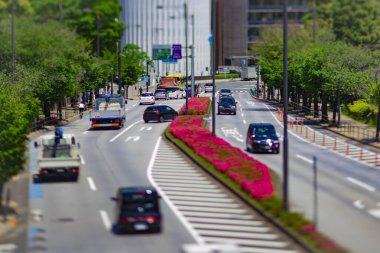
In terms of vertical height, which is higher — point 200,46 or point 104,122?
point 200,46

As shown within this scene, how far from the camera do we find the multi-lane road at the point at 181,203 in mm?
30625

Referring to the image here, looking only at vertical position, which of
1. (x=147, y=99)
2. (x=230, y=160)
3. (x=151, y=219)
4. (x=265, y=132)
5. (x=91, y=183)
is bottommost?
(x=91, y=183)

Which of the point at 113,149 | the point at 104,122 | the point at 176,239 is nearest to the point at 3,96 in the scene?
the point at 113,149

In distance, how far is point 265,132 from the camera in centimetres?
5856

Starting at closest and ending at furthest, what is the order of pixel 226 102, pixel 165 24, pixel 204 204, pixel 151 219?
pixel 151 219 → pixel 204 204 → pixel 226 102 → pixel 165 24

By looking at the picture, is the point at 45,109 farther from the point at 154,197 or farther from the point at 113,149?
the point at 154,197

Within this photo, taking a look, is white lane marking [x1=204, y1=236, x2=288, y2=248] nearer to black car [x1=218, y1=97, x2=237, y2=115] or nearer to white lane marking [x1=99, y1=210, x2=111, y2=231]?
white lane marking [x1=99, y1=210, x2=111, y2=231]

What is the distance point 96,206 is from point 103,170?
11.1 metres

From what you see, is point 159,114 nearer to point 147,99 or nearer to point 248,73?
point 147,99

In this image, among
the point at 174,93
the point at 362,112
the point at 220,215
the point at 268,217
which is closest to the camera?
the point at 268,217

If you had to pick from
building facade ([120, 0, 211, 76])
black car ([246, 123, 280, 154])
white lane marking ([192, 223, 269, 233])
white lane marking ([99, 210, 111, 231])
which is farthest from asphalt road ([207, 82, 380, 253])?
building facade ([120, 0, 211, 76])

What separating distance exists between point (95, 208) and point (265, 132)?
2340cm

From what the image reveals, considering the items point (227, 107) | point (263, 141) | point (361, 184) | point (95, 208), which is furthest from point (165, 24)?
point (95, 208)

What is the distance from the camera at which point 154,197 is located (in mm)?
32500
